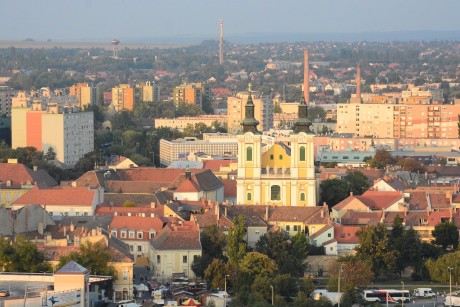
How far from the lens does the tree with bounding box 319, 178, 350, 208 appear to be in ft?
165

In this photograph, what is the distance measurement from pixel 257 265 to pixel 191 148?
40.6 m

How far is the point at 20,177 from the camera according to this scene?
5347 centimetres

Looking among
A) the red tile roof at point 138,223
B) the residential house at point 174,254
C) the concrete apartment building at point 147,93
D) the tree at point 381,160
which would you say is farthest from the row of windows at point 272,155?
the concrete apartment building at point 147,93

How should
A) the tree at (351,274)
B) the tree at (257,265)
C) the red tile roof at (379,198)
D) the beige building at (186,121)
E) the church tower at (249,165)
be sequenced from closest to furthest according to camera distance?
the tree at (351,274) → the tree at (257,265) → the red tile roof at (379,198) → the church tower at (249,165) → the beige building at (186,121)

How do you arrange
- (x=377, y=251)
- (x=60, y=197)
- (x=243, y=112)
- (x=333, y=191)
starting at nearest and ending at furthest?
1. (x=377, y=251)
2. (x=60, y=197)
3. (x=333, y=191)
4. (x=243, y=112)

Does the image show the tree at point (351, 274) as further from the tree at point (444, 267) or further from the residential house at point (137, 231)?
the residential house at point (137, 231)

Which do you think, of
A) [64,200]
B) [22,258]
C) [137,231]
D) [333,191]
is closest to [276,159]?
[333,191]

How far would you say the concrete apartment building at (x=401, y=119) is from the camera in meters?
93.1

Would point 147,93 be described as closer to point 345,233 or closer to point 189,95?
point 189,95

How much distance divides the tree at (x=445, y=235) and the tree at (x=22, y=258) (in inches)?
414

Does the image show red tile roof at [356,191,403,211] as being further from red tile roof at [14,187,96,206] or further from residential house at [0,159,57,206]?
residential house at [0,159,57,206]

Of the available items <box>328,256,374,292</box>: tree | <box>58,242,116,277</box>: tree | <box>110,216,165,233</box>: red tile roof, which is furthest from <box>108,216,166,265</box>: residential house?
<box>328,256,374,292</box>: tree

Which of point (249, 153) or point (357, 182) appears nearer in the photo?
point (249, 153)

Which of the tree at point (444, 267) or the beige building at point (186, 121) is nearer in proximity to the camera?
the tree at point (444, 267)
